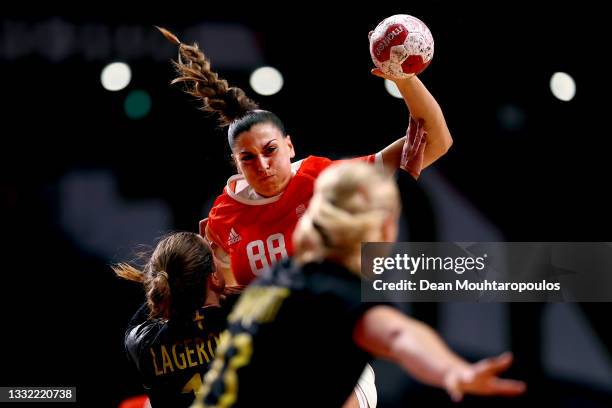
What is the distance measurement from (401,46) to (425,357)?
182cm

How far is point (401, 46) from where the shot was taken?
10.7 ft

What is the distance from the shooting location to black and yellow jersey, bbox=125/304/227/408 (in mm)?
2877

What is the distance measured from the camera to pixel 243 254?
3.60 meters

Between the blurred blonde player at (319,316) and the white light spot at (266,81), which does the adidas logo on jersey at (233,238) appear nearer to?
the white light spot at (266,81)

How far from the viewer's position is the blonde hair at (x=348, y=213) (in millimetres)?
1836

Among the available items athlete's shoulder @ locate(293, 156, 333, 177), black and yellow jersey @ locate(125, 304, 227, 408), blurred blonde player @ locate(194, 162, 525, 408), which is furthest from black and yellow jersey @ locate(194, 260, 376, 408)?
athlete's shoulder @ locate(293, 156, 333, 177)

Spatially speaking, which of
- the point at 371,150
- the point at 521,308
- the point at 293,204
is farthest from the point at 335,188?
the point at 521,308

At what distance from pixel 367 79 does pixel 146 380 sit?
2574 mm

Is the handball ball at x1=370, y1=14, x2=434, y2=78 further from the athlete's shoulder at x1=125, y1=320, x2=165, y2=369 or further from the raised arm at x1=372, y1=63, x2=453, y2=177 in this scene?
the athlete's shoulder at x1=125, y1=320, x2=165, y2=369

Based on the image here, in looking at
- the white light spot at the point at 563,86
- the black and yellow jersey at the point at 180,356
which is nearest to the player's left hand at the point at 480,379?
the black and yellow jersey at the point at 180,356

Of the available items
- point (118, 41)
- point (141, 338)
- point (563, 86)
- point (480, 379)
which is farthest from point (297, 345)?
point (563, 86)

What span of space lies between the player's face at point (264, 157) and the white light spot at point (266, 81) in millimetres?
1409

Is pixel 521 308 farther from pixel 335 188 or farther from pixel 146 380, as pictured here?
pixel 335 188

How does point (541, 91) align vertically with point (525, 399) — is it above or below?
above
